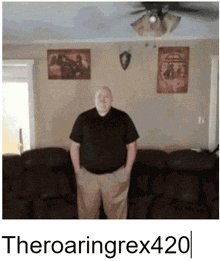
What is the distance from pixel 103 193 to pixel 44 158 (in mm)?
903

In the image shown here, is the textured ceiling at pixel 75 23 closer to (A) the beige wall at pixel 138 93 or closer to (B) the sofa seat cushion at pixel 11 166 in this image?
(A) the beige wall at pixel 138 93

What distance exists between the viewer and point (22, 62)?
2850 millimetres

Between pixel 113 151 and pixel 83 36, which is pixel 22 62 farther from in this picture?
pixel 113 151

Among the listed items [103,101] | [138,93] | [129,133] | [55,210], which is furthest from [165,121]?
[55,210]

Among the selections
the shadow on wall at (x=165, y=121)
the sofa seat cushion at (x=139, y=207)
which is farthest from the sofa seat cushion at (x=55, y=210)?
the shadow on wall at (x=165, y=121)

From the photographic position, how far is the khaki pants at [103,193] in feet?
6.14

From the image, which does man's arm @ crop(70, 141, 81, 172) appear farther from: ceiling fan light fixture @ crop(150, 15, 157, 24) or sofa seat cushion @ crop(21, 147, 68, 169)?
ceiling fan light fixture @ crop(150, 15, 157, 24)

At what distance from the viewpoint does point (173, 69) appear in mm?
2781

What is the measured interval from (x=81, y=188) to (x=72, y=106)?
130cm

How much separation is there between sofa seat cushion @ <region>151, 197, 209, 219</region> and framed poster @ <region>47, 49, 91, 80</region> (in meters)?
1.76

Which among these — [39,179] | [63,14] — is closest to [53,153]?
[39,179]

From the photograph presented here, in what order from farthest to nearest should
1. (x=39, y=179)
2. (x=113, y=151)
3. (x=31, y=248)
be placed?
(x=39, y=179)
(x=113, y=151)
(x=31, y=248)

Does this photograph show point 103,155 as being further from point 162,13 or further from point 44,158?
point 162,13

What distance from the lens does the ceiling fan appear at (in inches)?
66.1
